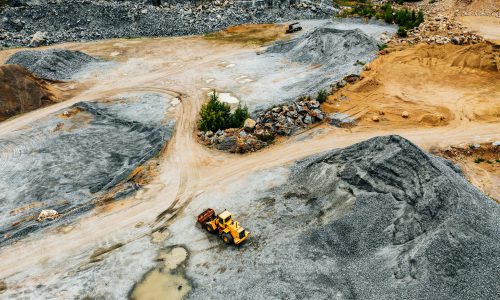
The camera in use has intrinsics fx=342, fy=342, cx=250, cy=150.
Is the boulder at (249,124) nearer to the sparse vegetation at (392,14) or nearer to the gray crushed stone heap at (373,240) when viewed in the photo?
the gray crushed stone heap at (373,240)

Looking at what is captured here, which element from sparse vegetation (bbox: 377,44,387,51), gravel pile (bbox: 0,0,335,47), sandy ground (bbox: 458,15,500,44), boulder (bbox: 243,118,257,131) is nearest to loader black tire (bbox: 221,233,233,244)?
boulder (bbox: 243,118,257,131)

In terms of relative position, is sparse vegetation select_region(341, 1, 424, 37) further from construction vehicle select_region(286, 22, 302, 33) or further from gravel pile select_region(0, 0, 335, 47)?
construction vehicle select_region(286, 22, 302, 33)

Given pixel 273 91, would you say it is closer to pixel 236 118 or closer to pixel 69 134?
pixel 236 118

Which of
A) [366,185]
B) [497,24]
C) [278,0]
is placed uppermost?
[278,0]

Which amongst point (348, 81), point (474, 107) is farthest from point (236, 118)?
point (474, 107)

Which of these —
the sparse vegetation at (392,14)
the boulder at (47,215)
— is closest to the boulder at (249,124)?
the boulder at (47,215)

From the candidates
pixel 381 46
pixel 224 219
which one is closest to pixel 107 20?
pixel 381 46
